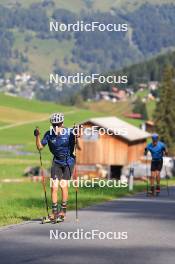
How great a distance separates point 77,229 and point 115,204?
7.44 m

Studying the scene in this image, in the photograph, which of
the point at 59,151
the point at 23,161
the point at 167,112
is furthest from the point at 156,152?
the point at 167,112

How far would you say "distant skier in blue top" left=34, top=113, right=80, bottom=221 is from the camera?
49.3ft

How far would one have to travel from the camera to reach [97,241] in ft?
39.0

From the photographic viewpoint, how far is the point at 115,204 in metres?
21.0

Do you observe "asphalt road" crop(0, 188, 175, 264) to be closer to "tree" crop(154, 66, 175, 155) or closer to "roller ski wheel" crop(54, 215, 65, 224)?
"roller ski wheel" crop(54, 215, 65, 224)

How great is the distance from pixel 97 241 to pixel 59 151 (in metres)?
3.68

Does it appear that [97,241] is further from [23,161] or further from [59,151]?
[23,161]

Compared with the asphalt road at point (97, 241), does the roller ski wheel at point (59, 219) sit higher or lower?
higher

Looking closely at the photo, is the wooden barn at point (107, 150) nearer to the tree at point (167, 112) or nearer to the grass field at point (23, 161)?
the grass field at point (23, 161)

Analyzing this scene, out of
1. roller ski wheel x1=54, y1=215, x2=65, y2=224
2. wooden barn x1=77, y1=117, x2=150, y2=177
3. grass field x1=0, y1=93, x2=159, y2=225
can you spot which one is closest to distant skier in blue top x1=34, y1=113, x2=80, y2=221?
roller ski wheel x1=54, y1=215, x2=65, y2=224

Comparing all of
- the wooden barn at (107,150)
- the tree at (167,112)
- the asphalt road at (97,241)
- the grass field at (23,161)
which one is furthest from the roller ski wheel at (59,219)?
the tree at (167,112)

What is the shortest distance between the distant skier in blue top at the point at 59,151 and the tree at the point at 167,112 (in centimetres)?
8798

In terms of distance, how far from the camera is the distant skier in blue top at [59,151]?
49.3 ft

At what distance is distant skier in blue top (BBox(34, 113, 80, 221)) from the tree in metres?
88.0
